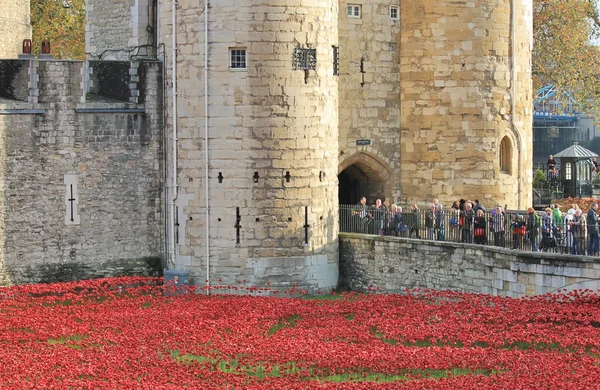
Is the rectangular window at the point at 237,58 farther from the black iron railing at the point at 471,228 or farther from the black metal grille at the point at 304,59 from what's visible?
the black iron railing at the point at 471,228

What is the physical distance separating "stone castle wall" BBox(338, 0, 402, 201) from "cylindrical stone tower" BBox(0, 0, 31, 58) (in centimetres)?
1349

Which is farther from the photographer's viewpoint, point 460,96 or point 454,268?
point 460,96

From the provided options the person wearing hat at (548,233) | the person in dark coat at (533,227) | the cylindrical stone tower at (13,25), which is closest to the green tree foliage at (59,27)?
the cylindrical stone tower at (13,25)

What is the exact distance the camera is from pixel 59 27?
54.1m

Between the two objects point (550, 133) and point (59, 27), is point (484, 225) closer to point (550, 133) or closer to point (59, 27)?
point (59, 27)

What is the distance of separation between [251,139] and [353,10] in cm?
611

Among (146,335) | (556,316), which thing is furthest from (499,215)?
(146,335)

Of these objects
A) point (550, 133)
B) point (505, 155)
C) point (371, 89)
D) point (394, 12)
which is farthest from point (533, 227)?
point (550, 133)

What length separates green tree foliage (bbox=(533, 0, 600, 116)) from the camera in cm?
5512

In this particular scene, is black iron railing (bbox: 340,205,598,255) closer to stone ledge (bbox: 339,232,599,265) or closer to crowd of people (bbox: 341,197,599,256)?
crowd of people (bbox: 341,197,599,256)

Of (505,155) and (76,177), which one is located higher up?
(505,155)

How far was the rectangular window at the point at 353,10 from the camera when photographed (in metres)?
35.8

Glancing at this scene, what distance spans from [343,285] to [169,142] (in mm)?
5495

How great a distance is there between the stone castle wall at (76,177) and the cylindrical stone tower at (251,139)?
1.44m
